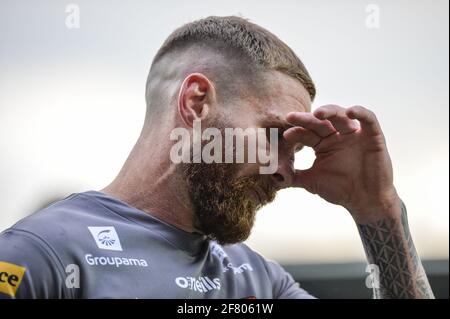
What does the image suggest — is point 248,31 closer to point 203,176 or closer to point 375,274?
point 203,176

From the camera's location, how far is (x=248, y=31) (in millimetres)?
2576

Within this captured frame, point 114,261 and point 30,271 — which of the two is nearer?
point 30,271

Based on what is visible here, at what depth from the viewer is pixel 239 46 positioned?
252 centimetres

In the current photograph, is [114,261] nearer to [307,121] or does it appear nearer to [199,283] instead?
[199,283]

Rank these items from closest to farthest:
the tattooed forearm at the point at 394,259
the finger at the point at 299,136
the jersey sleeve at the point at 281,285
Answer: the finger at the point at 299,136 → the tattooed forearm at the point at 394,259 → the jersey sleeve at the point at 281,285

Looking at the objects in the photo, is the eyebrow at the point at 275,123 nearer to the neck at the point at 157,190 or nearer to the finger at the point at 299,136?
the finger at the point at 299,136

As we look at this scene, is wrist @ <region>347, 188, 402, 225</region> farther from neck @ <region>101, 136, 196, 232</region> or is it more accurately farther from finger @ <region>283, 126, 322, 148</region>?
neck @ <region>101, 136, 196, 232</region>

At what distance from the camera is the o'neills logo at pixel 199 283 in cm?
219

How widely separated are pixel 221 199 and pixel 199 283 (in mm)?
306

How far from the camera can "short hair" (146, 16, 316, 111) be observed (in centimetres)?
248

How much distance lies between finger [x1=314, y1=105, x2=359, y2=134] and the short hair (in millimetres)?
285

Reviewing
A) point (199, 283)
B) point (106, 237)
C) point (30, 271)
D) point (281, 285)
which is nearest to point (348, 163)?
point (281, 285)

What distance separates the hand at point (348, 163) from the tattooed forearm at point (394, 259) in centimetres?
5

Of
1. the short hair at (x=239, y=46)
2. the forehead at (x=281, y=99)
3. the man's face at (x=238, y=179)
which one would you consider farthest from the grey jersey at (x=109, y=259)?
the short hair at (x=239, y=46)
